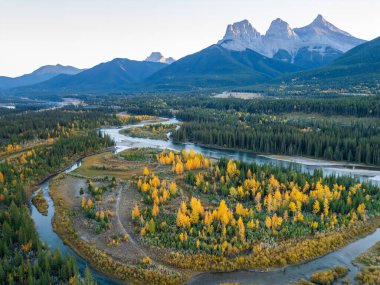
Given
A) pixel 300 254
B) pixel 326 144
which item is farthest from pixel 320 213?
pixel 326 144

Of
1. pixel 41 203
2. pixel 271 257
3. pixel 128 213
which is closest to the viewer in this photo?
pixel 271 257

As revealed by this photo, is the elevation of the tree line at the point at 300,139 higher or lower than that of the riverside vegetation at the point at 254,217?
higher

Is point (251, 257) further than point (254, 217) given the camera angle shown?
No

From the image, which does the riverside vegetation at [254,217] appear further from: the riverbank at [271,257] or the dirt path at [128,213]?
the dirt path at [128,213]

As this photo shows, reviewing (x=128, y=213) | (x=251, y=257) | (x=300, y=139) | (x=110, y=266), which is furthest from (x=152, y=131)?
(x=251, y=257)

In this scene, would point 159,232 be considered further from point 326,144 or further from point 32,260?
point 326,144

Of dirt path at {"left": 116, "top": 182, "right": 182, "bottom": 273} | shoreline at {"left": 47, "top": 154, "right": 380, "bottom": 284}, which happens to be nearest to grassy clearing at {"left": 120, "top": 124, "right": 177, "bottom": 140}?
A: dirt path at {"left": 116, "top": 182, "right": 182, "bottom": 273}

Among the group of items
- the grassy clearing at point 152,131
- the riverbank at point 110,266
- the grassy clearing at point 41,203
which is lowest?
the riverbank at point 110,266

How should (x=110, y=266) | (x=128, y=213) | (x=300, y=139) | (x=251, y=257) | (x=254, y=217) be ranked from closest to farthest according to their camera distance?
(x=110, y=266) < (x=251, y=257) < (x=254, y=217) < (x=128, y=213) < (x=300, y=139)

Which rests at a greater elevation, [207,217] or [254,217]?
[207,217]

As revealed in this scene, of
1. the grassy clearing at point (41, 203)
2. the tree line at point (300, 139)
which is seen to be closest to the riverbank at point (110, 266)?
the grassy clearing at point (41, 203)

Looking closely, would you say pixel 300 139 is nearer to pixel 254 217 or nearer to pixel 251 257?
pixel 254 217
